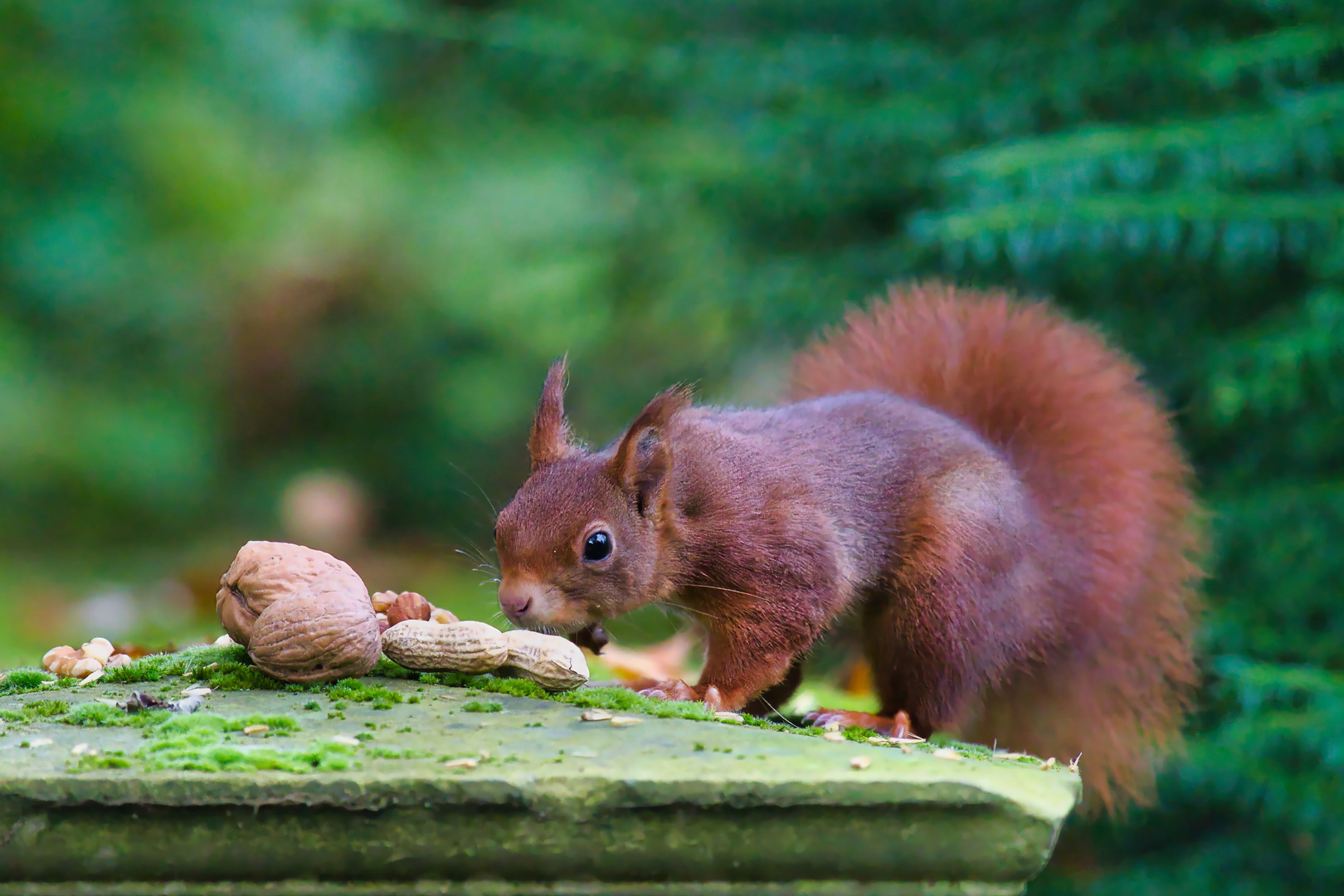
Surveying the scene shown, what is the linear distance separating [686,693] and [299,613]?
0.33 meters

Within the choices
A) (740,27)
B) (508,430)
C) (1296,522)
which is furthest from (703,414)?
(508,430)

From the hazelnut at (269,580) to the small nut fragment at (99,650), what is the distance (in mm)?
192

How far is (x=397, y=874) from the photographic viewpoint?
71cm

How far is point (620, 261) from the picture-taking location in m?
2.12

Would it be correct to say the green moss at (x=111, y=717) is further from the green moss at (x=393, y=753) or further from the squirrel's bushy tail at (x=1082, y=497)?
the squirrel's bushy tail at (x=1082, y=497)

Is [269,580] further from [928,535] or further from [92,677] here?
[928,535]

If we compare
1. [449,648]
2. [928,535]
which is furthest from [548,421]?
[928,535]

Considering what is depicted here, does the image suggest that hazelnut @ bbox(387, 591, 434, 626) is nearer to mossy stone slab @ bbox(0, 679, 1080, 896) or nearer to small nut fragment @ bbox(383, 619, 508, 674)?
small nut fragment @ bbox(383, 619, 508, 674)

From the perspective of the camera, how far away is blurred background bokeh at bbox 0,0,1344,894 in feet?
5.26

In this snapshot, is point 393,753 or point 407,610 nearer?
point 393,753

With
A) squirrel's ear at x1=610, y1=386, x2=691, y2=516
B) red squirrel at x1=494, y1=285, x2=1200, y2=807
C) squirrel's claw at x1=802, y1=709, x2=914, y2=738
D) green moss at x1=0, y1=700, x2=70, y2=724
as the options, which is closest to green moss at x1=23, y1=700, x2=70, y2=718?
green moss at x1=0, y1=700, x2=70, y2=724

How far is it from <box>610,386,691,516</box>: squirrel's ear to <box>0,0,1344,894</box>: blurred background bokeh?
647 mm

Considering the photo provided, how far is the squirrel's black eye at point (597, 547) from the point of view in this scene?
3.44ft

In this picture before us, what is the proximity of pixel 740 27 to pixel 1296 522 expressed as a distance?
1112 millimetres
